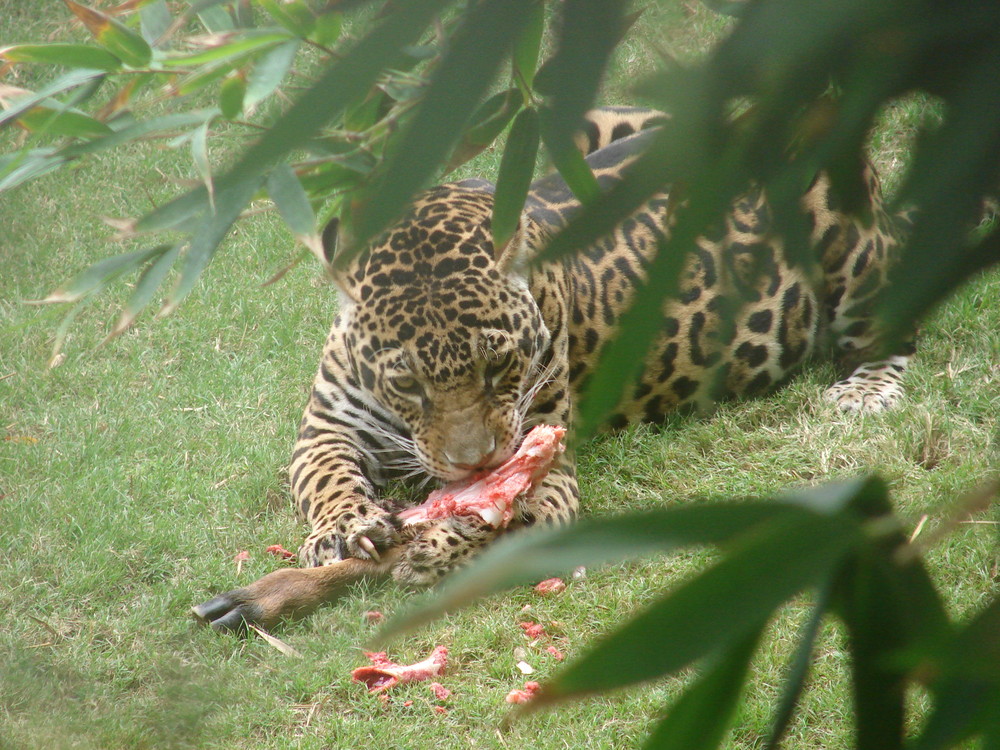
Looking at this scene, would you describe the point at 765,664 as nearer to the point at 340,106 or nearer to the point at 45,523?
the point at 45,523

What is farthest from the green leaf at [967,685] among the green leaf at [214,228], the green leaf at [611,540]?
the green leaf at [214,228]

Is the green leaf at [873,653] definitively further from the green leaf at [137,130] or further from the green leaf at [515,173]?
the green leaf at [137,130]

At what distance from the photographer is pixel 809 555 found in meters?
0.68

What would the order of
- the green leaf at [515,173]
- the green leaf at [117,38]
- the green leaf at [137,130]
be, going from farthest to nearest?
the green leaf at [117,38], the green leaf at [137,130], the green leaf at [515,173]

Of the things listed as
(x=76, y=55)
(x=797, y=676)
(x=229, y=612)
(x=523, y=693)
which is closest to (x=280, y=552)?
(x=229, y=612)

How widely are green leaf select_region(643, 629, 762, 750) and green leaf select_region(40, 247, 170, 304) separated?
1134 millimetres

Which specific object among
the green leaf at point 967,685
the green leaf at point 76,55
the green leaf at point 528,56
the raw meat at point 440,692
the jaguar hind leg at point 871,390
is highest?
the green leaf at point 528,56

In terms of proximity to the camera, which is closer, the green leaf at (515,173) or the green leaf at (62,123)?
the green leaf at (515,173)

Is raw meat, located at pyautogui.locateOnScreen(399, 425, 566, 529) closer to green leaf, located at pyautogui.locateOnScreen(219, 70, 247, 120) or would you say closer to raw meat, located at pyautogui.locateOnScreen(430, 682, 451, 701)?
raw meat, located at pyautogui.locateOnScreen(430, 682, 451, 701)

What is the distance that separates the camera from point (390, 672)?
3260mm

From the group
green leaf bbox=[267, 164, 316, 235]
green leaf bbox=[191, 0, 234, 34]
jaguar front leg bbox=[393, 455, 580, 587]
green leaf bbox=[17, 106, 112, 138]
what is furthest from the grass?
green leaf bbox=[267, 164, 316, 235]

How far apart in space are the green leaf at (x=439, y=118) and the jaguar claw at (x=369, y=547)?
10.5 ft

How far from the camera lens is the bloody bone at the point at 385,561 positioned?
11.6 ft

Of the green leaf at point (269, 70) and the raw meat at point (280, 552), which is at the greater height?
the green leaf at point (269, 70)
